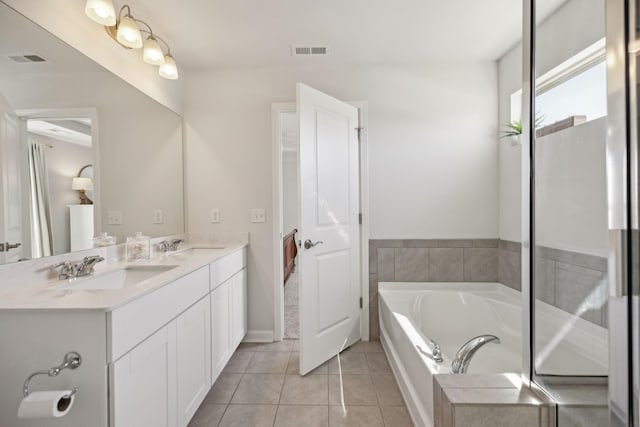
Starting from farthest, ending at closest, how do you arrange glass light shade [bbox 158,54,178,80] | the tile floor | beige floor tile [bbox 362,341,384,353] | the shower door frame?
beige floor tile [bbox 362,341,384,353], glass light shade [bbox 158,54,178,80], the tile floor, the shower door frame

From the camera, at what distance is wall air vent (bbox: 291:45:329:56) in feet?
7.59

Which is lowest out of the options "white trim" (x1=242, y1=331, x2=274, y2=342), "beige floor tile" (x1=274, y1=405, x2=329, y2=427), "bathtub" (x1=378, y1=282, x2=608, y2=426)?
"beige floor tile" (x1=274, y1=405, x2=329, y2=427)

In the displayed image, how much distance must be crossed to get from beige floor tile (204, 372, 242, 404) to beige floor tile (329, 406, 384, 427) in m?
0.65

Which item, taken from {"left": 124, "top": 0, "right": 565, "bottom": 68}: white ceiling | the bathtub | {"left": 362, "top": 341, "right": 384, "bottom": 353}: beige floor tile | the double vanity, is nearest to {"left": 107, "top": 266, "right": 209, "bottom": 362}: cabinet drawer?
the double vanity

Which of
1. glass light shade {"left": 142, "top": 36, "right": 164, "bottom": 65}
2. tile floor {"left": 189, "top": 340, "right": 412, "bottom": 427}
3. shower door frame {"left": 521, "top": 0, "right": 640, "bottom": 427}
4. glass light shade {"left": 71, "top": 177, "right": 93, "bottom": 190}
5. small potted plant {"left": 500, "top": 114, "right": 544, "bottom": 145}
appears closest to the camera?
shower door frame {"left": 521, "top": 0, "right": 640, "bottom": 427}

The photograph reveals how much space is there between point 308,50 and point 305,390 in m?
2.47

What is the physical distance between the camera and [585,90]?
0.80 meters

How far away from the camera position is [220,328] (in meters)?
1.94

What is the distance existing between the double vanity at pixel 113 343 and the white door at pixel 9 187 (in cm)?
16

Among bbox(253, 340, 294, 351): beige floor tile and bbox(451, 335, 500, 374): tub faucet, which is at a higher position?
bbox(451, 335, 500, 374): tub faucet

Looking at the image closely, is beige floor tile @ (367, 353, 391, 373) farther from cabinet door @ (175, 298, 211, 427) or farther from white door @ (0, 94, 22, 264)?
white door @ (0, 94, 22, 264)

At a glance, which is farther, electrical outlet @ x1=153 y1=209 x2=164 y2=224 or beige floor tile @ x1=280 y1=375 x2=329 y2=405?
electrical outlet @ x1=153 y1=209 x2=164 y2=224

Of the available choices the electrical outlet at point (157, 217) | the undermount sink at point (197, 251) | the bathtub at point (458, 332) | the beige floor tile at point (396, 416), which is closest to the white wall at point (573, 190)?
the bathtub at point (458, 332)

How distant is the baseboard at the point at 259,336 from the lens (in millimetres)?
2598
